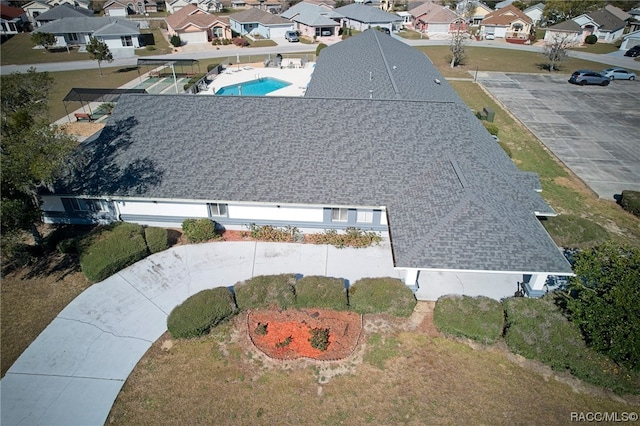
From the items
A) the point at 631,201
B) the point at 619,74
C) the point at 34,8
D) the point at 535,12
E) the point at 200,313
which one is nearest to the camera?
the point at 200,313

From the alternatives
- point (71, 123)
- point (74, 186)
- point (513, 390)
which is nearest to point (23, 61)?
point (71, 123)

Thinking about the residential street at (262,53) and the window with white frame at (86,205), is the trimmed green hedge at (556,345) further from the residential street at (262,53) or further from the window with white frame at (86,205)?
the residential street at (262,53)

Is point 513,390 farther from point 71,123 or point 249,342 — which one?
point 71,123

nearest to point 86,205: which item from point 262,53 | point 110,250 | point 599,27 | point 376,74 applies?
point 110,250

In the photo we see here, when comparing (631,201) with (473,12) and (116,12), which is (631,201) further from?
(116,12)

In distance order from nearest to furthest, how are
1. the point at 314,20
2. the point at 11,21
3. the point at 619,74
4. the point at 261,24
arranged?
the point at 619,74 < the point at 314,20 < the point at 261,24 < the point at 11,21

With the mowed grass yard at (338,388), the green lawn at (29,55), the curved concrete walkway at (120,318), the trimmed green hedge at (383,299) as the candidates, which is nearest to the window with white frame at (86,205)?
the curved concrete walkway at (120,318)

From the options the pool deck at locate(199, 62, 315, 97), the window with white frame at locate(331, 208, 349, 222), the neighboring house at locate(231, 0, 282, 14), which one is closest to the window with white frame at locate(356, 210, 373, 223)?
the window with white frame at locate(331, 208, 349, 222)

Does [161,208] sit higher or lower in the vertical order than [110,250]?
higher
